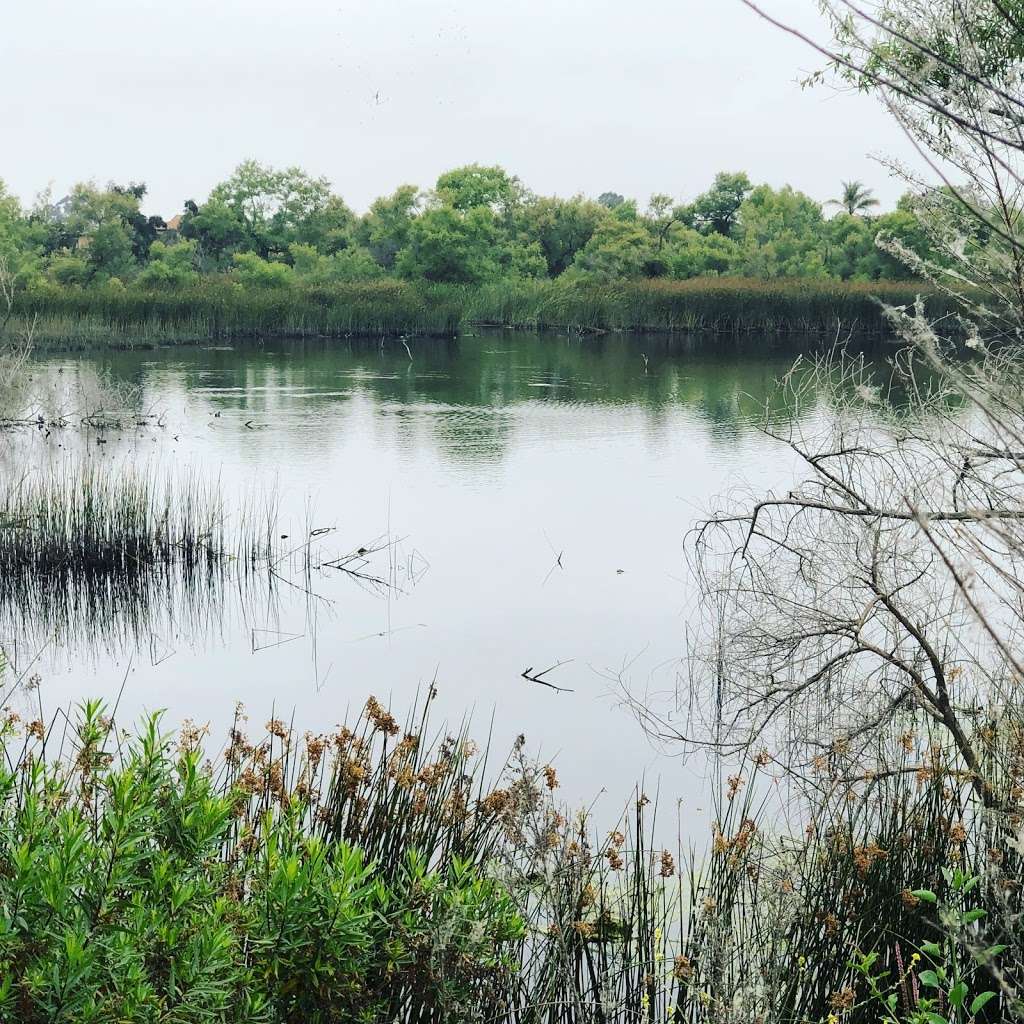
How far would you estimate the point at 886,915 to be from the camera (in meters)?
3.71

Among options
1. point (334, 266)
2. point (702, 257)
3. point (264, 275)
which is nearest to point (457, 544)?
point (264, 275)

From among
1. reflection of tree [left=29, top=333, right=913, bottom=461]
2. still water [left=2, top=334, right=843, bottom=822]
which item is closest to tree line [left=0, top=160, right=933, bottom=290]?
reflection of tree [left=29, top=333, right=913, bottom=461]

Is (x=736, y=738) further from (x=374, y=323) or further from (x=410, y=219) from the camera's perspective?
(x=410, y=219)

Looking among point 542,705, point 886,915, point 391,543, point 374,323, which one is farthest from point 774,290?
point 886,915

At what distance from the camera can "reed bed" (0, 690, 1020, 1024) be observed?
91.1 inches

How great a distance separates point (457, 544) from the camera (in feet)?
39.2

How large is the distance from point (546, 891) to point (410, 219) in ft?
174

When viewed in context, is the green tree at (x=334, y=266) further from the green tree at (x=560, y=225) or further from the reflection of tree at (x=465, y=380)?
the reflection of tree at (x=465, y=380)

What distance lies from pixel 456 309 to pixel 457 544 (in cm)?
2658

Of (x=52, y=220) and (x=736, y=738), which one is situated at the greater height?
(x=52, y=220)

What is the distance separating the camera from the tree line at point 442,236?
48156mm

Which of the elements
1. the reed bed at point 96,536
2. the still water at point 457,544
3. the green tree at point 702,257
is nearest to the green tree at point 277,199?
the green tree at point 702,257

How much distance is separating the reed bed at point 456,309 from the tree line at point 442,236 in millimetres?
7620

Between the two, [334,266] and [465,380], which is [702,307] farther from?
[334,266]
